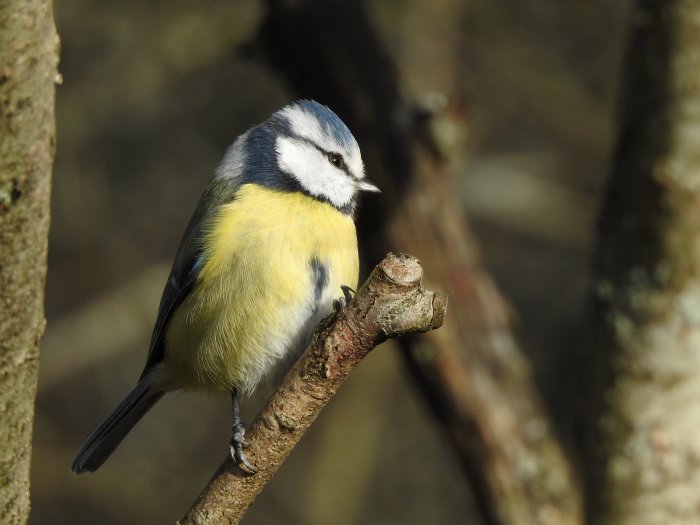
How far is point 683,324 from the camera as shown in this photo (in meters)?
2.78

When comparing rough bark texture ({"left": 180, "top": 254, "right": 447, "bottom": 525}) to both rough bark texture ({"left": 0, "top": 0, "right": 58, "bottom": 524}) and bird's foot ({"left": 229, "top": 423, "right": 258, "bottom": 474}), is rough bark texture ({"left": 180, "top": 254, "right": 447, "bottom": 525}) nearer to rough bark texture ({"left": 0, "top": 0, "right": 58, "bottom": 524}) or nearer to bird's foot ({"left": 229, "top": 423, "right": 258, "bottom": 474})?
bird's foot ({"left": 229, "top": 423, "right": 258, "bottom": 474})

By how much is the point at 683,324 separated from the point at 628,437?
0.40m

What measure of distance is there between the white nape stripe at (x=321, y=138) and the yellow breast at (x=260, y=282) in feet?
0.69

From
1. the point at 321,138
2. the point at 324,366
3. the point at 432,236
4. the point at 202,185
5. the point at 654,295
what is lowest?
the point at 324,366

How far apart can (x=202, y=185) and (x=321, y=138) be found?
3.50 meters

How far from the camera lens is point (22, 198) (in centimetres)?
148

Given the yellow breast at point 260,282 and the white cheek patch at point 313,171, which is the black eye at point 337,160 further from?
the yellow breast at point 260,282

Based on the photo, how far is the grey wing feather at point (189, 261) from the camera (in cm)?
278

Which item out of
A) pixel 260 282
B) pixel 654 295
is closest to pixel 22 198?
pixel 260 282

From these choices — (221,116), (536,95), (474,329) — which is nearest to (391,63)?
(474,329)

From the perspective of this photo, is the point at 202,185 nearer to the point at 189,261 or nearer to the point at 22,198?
the point at 189,261

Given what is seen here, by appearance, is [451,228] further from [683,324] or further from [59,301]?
[59,301]

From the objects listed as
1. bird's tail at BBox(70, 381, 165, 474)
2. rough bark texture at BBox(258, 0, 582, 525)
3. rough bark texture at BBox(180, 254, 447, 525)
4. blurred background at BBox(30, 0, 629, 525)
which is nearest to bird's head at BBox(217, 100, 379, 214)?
rough bark texture at BBox(258, 0, 582, 525)

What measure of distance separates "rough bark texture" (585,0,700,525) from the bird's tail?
4.91 ft
